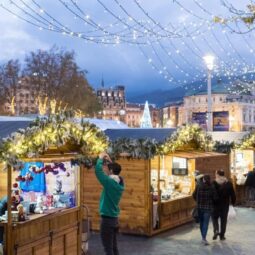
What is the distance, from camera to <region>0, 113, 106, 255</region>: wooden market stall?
7.30 m

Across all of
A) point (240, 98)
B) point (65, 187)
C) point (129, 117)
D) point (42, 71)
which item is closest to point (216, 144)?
point (65, 187)

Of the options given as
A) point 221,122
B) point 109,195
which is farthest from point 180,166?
point 221,122

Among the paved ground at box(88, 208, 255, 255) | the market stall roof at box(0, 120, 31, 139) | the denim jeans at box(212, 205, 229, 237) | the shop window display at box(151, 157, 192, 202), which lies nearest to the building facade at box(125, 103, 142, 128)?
the shop window display at box(151, 157, 192, 202)

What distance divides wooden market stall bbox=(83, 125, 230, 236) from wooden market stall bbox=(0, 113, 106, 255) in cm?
274

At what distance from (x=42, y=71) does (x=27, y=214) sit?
3090cm

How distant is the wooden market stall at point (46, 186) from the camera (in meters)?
7.30

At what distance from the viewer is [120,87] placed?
13400cm

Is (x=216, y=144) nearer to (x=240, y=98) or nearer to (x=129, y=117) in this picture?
(x=240, y=98)

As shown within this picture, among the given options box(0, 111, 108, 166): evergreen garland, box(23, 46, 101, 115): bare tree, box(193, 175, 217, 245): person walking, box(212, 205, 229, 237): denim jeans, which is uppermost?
box(23, 46, 101, 115): bare tree

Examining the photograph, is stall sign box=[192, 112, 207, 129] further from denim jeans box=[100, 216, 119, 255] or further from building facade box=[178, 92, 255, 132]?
building facade box=[178, 92, 255, 132]

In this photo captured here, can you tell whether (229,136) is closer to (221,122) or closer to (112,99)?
(221,122)

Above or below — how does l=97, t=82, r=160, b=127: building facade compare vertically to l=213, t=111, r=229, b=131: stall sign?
above

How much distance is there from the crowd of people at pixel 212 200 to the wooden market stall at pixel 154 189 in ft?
4.20

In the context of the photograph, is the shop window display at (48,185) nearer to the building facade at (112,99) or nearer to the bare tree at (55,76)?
the bare tree at (55,76)
